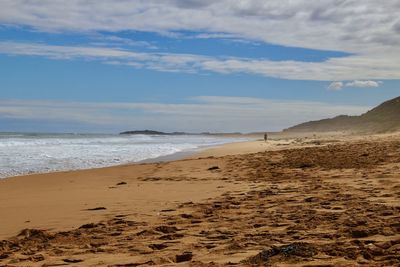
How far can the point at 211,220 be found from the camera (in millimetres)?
6641

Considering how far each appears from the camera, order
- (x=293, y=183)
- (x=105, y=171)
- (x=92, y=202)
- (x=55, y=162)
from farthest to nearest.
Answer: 1. (x=55, y=162)
2. (x=105, y=171)
3. (x=293, y=183)
4. (x=92, y=202)

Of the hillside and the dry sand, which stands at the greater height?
the hillside

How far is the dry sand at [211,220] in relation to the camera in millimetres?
4754

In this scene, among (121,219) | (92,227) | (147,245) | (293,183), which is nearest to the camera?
(147,245)

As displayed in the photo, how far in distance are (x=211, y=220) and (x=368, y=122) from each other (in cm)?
7407

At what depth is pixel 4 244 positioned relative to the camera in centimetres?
589

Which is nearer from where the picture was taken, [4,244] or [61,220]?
[4,244]

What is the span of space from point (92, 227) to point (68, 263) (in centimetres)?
174

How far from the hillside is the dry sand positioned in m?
40.8

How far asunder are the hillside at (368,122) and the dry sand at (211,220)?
40.8m

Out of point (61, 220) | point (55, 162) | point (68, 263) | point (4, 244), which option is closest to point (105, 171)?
point (55, 162)

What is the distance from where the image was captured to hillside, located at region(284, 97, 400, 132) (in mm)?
59456

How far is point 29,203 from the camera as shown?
9227 mm

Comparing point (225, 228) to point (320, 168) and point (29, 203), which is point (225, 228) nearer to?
point (29, 203)
